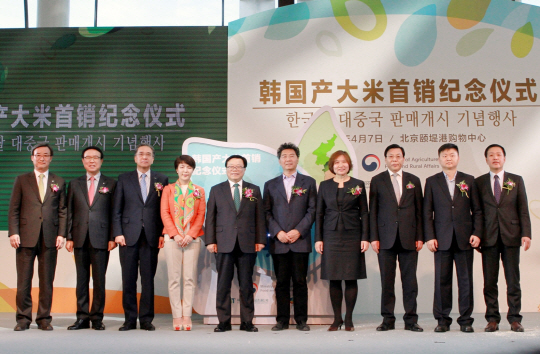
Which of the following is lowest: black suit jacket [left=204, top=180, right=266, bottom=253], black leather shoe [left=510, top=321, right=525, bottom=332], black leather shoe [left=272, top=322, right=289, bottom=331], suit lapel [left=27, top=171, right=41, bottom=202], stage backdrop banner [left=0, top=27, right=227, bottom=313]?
black leather shoe [left=272, top=322, right=289, bottom=331]

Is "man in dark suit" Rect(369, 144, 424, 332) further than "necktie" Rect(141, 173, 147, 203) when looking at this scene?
No

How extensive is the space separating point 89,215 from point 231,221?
3.72ft

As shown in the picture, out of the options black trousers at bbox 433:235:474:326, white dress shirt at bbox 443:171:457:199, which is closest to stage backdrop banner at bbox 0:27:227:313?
white dress shirt at bbox 443:171:457:199

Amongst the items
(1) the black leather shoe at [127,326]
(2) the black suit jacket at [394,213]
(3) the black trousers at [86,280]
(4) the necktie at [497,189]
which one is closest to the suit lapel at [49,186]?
(3) the black trousers at [86,280]

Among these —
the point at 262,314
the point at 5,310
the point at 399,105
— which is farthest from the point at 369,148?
the point at 5,310

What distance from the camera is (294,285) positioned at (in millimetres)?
4188

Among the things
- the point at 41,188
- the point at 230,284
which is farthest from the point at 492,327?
the point at 41,188

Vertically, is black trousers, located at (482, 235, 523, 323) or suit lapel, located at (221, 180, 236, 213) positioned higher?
suit lapel, located at (221, 180, 236, 213)

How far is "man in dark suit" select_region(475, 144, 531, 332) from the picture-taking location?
389 centimetres

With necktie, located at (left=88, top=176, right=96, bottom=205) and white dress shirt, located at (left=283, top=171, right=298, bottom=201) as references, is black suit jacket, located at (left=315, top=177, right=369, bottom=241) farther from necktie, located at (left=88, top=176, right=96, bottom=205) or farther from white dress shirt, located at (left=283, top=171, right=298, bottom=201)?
necktie, located at (left=88, top=176, right=96, bottom=205)

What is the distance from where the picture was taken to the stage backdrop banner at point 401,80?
5.30 metres

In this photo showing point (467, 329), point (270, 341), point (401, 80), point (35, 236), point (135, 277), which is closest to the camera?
point (270, 341)

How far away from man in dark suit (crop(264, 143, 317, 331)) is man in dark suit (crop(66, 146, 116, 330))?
1313mm

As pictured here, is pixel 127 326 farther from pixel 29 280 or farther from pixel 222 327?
pixel 29 280
